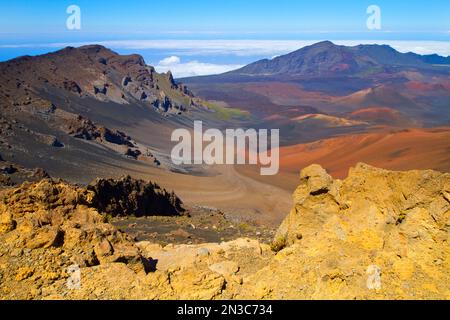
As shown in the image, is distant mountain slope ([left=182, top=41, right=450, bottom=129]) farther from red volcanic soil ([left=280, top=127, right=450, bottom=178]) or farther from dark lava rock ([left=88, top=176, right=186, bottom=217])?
dark lava rock ([left=88, top=176, right=186, bottom=217])

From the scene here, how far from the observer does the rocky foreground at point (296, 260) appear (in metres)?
6.02

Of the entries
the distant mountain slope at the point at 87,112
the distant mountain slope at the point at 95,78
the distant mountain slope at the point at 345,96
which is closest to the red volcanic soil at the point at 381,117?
the distant mountain slope at the point at 345,96

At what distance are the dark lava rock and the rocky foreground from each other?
10051 millimetres

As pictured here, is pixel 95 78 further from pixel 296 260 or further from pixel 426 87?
pixel 426 87

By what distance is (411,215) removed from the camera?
7.43m

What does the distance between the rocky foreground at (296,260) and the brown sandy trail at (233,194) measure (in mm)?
22394

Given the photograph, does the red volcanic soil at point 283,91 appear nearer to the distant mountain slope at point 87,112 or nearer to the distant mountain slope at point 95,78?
the distant mountain slope at point 95,78

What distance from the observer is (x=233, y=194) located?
40.2m

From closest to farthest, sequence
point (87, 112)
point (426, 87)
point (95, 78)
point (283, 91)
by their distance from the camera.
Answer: point (87, 112) → point (95, 78) → point (426, 87) → point (283, 91)

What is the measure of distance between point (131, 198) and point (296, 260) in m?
15.1

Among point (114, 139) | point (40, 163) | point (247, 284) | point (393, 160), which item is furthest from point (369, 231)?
point (114, 139)

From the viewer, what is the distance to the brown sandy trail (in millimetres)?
34219

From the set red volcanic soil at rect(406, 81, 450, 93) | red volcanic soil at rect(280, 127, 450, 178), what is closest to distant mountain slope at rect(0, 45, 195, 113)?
red volcanic soil at rect(280, 127, 450, 178)

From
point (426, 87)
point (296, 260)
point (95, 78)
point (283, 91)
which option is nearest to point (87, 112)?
point (95, 78)
